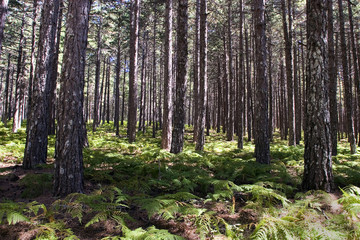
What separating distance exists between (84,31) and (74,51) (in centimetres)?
53

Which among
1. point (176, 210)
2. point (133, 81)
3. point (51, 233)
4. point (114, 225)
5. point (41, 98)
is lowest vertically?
point (114, 225)

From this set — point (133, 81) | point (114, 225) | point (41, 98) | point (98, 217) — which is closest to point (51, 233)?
point (98, 217)

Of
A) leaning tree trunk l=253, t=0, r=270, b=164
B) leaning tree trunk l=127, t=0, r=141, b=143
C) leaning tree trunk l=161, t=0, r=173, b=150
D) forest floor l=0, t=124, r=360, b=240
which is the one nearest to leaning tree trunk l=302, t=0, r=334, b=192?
forest floor l=0, t=124, r=360, b=240

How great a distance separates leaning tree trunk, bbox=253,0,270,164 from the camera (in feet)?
26.7

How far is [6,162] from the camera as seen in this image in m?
8.12

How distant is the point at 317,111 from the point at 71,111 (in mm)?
5347

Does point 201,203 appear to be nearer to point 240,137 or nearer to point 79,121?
point 79,121

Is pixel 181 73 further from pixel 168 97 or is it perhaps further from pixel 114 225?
pixel 114 225

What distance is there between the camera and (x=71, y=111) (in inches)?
181

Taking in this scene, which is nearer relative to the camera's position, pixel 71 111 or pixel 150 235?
pixel 150 235

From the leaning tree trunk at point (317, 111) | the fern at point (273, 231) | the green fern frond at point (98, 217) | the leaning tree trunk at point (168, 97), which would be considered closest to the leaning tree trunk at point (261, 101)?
the leaning tree trunk at point (317, 111)

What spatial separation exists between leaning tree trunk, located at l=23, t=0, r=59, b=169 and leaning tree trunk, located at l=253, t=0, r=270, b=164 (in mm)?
7422

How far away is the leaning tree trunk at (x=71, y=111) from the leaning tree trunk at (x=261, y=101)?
6.08 meters

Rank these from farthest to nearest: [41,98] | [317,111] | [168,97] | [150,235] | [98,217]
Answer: [168,97] < [41,98] < [317,111] < [98,217] < [150,235]
